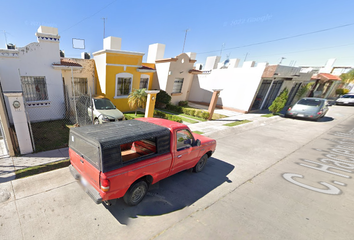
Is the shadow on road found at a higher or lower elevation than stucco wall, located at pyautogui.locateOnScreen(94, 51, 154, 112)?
lower

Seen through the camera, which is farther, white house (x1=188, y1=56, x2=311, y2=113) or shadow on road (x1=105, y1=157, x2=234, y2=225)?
white house (x1=188, y1=56, x2=311, y2=113)

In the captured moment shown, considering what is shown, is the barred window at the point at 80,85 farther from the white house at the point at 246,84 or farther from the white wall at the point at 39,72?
the white house at the point at 246,84

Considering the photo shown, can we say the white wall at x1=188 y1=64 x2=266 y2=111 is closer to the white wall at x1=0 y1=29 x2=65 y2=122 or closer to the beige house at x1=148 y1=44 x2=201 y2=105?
the beige house at x1=148 y1=44 x2=201 y2=105

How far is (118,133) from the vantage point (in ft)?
10.6

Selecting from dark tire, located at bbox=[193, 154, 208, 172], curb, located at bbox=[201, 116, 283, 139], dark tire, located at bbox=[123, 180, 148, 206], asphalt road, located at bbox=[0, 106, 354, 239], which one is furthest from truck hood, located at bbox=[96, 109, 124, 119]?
dark tire, located at bbox=[123, 180, 148, 206]

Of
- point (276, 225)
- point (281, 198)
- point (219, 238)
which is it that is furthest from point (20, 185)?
point (281, 198)

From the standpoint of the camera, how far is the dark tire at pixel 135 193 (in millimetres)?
3319

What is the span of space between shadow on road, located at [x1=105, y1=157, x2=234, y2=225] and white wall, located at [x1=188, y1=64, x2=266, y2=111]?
11.3 meters

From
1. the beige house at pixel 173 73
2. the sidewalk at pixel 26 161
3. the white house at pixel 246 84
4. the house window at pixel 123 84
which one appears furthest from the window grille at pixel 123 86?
the white house at pixel 246 84

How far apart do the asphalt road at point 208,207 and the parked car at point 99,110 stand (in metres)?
3.77

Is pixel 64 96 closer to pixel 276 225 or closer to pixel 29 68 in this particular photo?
pixel 29 68

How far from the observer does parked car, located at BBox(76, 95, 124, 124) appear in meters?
7.91

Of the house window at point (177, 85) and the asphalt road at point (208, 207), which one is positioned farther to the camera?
the house window at point (177, 85)

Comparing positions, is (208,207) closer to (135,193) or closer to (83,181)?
(135,193)
